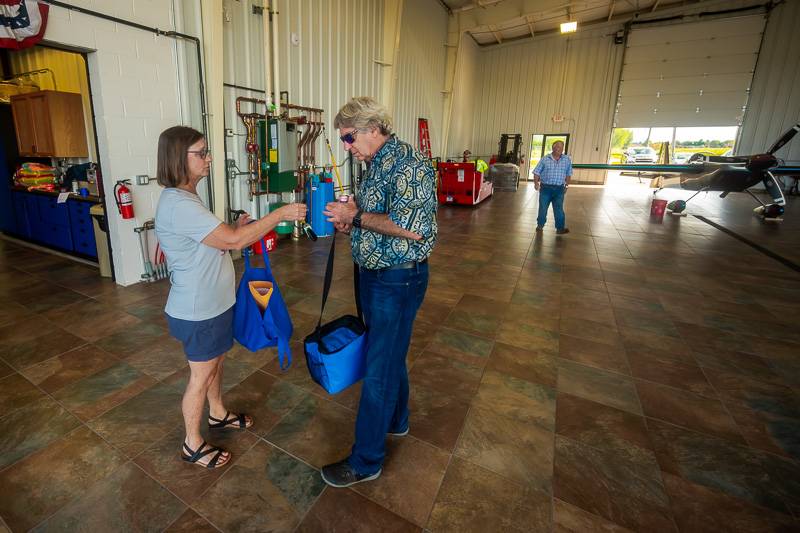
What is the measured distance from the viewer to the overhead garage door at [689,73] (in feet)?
44.5

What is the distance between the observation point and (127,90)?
3967mm

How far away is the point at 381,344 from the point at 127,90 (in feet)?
13.9

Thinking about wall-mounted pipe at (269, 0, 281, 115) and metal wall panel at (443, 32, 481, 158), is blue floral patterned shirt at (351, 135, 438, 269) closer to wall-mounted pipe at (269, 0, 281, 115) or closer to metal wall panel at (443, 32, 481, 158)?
wall-mounted pipe at (269, 0, 281, 115)

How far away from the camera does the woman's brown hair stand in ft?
5.11

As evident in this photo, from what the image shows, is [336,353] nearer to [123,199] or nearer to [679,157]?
[123,199]

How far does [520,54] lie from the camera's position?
17281mm

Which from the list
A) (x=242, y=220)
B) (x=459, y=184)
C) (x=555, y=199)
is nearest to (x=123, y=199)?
(x=242, y=220)

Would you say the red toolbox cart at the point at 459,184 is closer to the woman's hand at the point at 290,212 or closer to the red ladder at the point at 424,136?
the red ladder at the point at 424,136

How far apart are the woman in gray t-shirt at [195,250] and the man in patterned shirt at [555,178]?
643 centimetres

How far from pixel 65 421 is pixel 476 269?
4.36 metres

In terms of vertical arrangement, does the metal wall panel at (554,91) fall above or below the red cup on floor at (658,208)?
above

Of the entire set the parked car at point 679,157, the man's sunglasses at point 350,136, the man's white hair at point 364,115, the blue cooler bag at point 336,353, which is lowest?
the blue cooler bag at point 336,353

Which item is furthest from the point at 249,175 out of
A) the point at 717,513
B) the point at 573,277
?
the point at 717,513

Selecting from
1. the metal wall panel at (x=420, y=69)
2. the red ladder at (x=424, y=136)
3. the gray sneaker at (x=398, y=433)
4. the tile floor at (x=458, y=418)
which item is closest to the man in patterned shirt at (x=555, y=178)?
the tile floor at (x=458, y=418)
